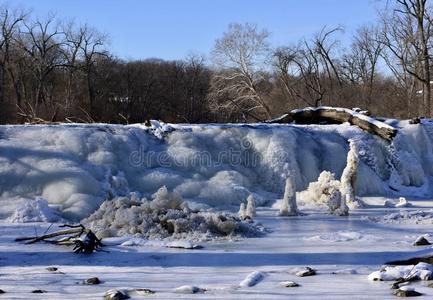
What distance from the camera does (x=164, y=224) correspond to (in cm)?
953

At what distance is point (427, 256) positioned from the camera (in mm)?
7645

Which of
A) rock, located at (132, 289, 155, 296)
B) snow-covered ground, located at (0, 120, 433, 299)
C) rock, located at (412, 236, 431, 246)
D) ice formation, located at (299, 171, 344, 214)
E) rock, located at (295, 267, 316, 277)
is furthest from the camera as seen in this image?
ice formation, located at (299, 171, 344, 214)

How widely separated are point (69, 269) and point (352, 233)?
457cm

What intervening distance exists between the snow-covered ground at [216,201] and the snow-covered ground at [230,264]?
2 centimetres

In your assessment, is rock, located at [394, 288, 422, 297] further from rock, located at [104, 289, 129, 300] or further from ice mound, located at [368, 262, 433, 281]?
rock, located at [104, 289, 129, 300]

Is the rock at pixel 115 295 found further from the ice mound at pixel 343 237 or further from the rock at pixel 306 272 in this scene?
the ice mound at pixel 343 237

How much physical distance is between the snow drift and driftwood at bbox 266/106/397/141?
0.84 feet

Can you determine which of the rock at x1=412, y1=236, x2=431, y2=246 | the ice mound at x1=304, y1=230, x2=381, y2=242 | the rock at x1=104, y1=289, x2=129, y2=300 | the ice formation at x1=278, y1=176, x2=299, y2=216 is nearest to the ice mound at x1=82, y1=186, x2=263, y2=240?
the ice mound at x1=304, y1=230, x2=381, y2=242

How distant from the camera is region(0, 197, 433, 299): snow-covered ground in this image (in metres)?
5.79

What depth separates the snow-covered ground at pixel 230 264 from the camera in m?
5.79

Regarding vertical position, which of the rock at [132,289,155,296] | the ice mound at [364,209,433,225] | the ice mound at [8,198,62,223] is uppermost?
the ice mound at [8,198,62,223]

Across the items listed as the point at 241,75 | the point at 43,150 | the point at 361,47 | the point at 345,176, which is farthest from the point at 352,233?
the point at 361,47

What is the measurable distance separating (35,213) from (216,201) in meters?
4.18

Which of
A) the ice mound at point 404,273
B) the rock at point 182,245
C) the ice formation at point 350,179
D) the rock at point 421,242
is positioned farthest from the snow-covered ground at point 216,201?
the ice formation at point 350,179
